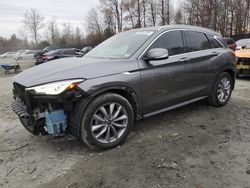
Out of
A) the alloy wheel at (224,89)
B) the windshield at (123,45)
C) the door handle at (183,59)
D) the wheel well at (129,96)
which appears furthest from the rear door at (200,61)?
the wheel well at (129,96)

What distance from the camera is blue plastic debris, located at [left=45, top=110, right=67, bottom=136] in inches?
120

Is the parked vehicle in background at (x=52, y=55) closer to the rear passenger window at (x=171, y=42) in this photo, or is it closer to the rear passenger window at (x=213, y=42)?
the rear passenger window at (x=213, y=42)

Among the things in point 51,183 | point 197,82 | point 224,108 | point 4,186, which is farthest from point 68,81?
point 224,108

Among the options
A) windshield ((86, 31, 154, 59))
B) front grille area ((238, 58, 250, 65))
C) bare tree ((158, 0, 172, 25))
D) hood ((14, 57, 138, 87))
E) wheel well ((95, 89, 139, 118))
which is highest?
bare tree ((158, 0, 172, 25))

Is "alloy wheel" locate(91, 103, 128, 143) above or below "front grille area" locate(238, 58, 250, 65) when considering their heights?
below

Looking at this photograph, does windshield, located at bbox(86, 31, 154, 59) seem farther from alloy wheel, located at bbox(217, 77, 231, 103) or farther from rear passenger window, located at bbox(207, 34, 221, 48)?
alloy wheel, located at bbox(217, 77, 231, 103)

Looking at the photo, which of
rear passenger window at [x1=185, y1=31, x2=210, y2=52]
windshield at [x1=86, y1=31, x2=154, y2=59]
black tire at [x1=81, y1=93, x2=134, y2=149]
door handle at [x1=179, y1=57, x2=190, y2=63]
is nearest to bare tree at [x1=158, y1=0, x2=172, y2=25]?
rear passenger window at [x1=185, y1=31, x2=210, y2=52]

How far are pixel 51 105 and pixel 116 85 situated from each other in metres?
0.88

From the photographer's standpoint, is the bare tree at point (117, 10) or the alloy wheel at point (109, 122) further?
the bare tree at point (117, 10)

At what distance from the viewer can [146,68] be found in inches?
143

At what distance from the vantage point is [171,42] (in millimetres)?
4117

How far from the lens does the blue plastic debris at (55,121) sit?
120 inches

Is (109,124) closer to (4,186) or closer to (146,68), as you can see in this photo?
(146,68)


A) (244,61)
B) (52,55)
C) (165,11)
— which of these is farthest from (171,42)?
(165,11)
